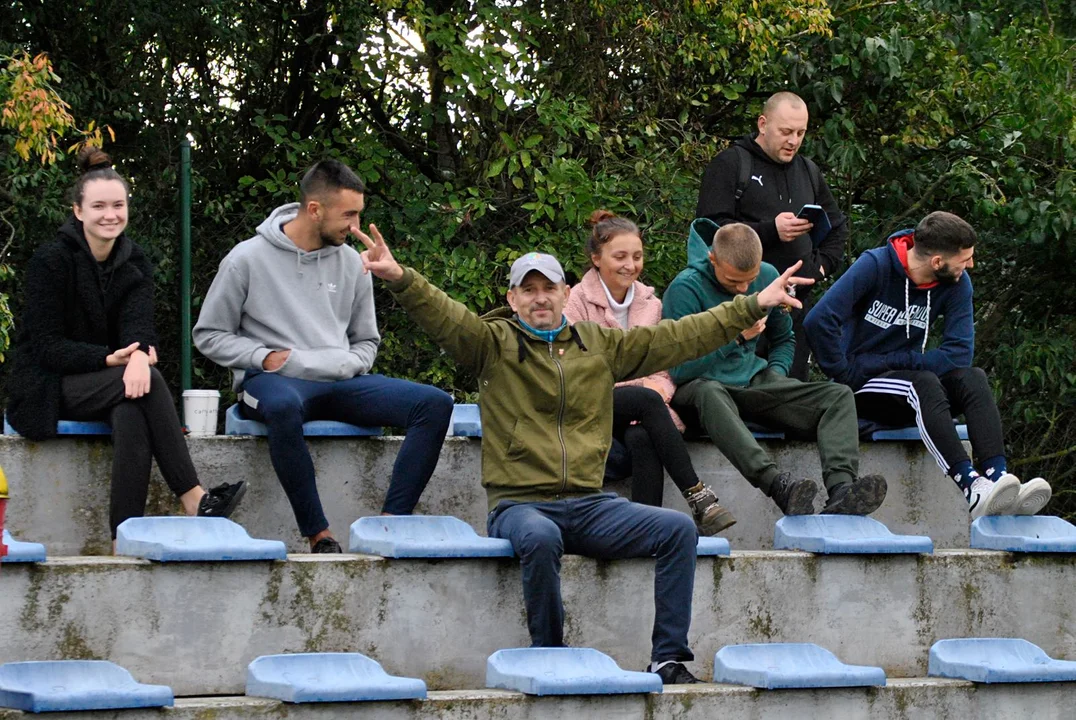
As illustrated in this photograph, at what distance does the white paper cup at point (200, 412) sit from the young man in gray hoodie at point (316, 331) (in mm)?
198

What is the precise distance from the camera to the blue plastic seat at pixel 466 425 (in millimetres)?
5426

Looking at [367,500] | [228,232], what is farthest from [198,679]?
[228,232]

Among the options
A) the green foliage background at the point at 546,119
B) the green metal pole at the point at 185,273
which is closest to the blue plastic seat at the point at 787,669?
the green metal pole at the point at 185,273

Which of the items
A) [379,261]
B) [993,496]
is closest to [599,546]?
[379,261]

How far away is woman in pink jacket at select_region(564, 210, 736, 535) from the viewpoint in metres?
5.07

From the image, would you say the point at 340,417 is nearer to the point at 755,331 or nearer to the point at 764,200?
the point at 755,331

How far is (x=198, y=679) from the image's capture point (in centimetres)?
416

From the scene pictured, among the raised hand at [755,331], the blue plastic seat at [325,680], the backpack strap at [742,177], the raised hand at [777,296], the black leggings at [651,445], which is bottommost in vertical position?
the blue plastic seat at [325,680]

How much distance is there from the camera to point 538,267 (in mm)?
4629

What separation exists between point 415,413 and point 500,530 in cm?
56

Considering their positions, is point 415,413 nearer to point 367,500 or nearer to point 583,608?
point 367,500

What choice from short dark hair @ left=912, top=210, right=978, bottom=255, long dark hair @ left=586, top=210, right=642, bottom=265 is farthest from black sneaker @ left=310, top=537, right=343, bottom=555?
short dark hair @ left=912, top=210, right=978, bottom=255

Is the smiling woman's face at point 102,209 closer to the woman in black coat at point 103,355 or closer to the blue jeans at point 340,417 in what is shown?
the woman in black coat at point 103,355

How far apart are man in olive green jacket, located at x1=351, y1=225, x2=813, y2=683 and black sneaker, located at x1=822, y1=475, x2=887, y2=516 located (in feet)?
2.38
